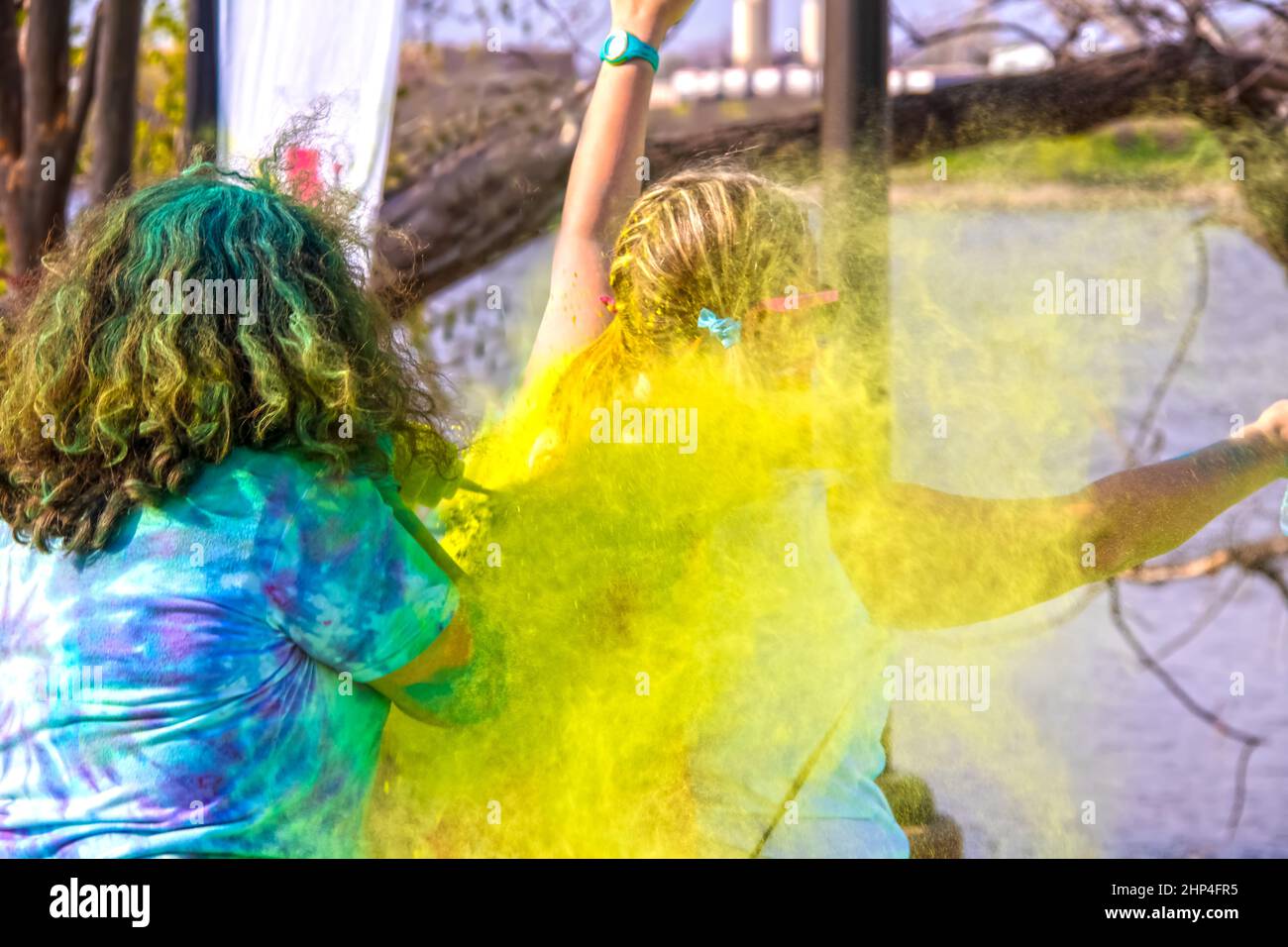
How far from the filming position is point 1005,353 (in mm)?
2227

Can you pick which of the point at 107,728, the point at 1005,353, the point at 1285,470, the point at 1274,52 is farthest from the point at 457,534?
the point at 1274,52

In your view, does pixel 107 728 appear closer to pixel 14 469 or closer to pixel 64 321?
pixel 14 469

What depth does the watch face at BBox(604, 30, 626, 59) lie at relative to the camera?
207cm

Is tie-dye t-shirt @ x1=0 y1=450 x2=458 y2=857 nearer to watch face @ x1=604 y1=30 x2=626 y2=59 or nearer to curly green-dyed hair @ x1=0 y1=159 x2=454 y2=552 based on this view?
curly green-dyed hair @ x1=0 y1=159 x2=454 y2=552

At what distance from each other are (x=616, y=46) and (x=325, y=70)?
1.30 meters

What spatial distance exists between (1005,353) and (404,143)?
3.50 m

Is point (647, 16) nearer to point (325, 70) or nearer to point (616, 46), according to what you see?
point (616, 46)

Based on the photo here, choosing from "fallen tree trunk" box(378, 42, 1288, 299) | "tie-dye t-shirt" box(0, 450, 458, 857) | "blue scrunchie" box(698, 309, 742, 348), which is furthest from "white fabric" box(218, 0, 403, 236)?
"tie-dye t-shirt" box(0, 450, 458, 857)

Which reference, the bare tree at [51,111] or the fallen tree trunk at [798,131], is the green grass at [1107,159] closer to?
the fallen tree trunk at [798,131]

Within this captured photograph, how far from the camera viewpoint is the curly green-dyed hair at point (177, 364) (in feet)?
5.08

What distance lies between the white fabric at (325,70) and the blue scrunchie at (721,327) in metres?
1.52

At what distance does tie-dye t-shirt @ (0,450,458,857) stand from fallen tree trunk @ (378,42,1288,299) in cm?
164

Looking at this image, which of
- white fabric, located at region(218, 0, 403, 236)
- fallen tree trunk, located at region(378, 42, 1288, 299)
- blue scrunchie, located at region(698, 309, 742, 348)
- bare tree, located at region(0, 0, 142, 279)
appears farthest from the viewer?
bare tree, located at region(0, 0, 142, 279)

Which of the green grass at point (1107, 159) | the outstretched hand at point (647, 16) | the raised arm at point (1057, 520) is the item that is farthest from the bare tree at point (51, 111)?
the raised arm at point (1057, 520)
